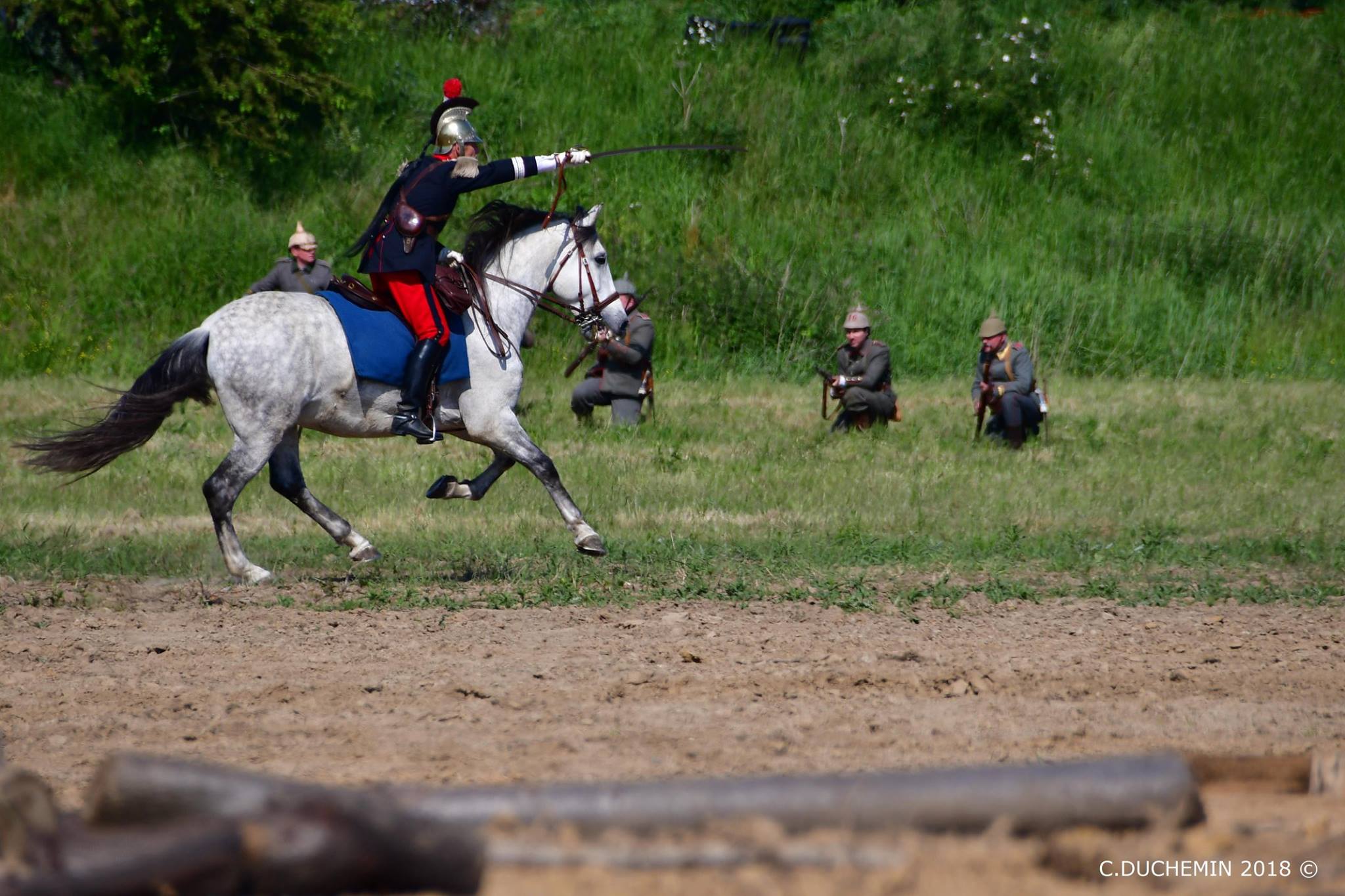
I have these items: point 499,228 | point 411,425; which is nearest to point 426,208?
point 499,228

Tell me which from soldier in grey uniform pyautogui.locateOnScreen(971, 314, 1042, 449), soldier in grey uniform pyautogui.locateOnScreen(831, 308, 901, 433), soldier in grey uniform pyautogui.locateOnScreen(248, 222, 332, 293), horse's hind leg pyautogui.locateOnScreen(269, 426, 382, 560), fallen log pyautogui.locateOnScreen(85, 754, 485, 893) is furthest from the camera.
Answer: soldier in grey uniform pyautogui.locateOnScreen(831, 308, 901, 433)

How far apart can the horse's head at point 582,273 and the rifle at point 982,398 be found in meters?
6.29

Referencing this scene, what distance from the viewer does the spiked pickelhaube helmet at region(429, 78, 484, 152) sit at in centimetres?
966

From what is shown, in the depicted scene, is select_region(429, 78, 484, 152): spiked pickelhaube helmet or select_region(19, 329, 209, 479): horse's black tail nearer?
select_region(19, 329, 209, 479): horse's black tail

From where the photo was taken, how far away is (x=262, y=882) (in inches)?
145

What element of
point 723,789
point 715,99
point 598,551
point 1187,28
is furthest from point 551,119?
point 723,789

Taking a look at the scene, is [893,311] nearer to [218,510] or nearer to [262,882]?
[218,510]

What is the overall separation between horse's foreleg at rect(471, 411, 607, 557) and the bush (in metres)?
13.6

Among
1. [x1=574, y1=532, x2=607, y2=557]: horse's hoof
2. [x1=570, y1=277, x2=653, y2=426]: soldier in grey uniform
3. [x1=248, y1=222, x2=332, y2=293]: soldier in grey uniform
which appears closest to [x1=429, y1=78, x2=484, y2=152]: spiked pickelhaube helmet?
[x1=574, y1=532, x2=607, y2=557]: horse's hoof

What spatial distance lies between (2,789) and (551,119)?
21.2 metres

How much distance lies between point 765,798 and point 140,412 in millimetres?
6392

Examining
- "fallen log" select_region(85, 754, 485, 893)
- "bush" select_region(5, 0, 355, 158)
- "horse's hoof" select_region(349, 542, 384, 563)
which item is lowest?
"horse's hoof" select_region(349, 542, 384, 563)

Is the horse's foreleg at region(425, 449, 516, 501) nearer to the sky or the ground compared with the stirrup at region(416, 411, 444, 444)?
nearer to the ground

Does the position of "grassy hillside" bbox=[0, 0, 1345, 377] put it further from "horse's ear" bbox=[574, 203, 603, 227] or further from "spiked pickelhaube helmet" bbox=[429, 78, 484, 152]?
"spiked pickelhaube helmet" bbox=[429, 78, 484, 152]
